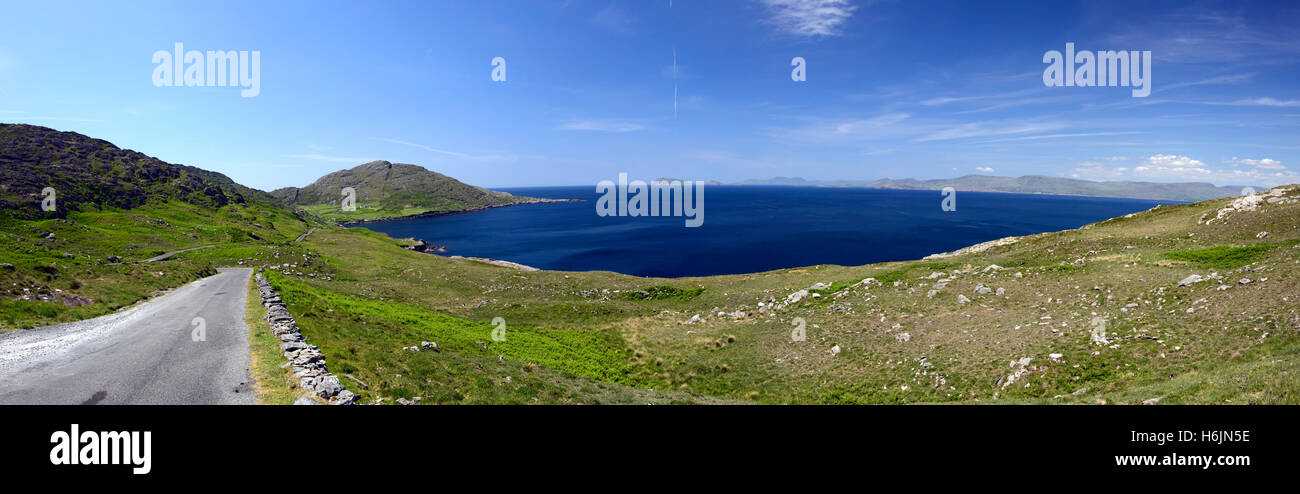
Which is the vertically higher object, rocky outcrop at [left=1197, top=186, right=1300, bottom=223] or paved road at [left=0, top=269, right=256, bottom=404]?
rocky outcrop at [left=1197, top=186, right=1300, bottom=223]

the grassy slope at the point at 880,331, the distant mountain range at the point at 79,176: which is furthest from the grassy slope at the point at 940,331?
the distant mountain range at the point at 79,176

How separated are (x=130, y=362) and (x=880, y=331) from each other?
37713 mm

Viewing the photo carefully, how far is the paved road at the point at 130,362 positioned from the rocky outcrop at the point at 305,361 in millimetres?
1230

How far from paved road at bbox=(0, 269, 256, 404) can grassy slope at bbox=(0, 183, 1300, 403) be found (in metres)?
2.97

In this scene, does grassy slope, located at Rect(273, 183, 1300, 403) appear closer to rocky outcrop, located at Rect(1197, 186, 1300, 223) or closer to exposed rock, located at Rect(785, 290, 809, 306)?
rocky outcrop, located at Rect(1197, 186, 1300, 223)

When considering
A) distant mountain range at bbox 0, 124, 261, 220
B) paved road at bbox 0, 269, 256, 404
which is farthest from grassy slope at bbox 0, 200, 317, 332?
distant mountain range at bbox 0, 124, 261, 220

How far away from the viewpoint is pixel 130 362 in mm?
15828

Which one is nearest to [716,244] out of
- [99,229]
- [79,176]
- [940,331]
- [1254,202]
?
[1254,202]

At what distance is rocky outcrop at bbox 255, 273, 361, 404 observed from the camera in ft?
43.5

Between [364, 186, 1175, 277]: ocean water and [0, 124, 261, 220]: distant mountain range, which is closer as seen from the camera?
[0, 124, 261, 220]: distant mountain range

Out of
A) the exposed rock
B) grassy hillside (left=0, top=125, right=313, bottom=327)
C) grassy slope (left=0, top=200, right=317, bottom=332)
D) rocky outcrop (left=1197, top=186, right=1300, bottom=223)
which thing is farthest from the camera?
rocky outcrop (left=1197, top=186, right=1300, bottom=223)

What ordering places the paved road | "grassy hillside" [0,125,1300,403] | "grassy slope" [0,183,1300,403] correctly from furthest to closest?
"grassy hillside" [0,125,1300,403]
"grassy slope" [0,183,1300,403]
the paved road

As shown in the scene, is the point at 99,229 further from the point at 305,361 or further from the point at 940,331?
the point at 940,331
